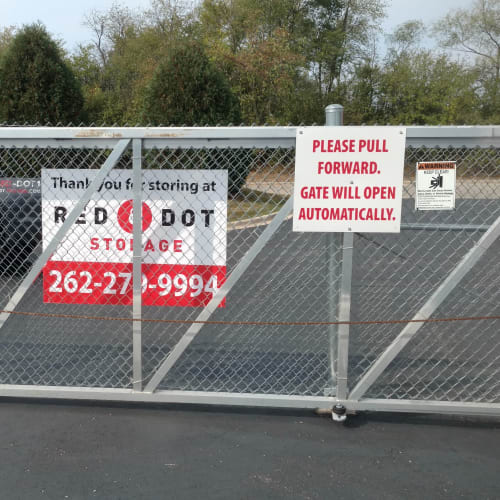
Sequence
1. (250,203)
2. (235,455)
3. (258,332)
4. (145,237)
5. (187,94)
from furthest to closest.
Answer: (187,94) < (258,332) < (250,203) < (145,237) < (235,455)

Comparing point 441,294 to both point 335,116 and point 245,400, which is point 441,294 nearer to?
point 335,116

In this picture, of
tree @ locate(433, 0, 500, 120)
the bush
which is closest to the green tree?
tree @ locate(433, 0, 500, 120)

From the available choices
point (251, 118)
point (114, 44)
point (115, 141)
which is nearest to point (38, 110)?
point (115, 141)

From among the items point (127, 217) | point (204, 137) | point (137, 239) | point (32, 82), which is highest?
point (32, 82)

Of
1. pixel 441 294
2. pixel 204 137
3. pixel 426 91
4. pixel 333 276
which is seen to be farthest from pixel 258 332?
pixel 426 91

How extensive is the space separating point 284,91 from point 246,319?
73.5ft

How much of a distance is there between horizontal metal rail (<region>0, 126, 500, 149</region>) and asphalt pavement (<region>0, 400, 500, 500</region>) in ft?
5.94

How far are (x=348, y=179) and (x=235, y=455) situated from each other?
1786mm

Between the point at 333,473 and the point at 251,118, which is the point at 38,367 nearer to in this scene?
the point at 333,473

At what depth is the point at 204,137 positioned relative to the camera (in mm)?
3172

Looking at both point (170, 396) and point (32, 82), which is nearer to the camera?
point (170, 396)

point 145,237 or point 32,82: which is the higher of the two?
point 32,82

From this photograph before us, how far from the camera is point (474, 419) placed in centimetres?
352

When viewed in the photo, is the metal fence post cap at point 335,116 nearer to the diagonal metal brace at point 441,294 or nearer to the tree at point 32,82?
the diagonal metal brace at point 441,294
